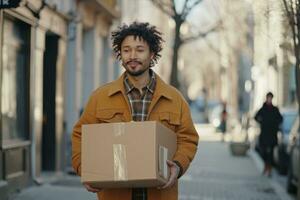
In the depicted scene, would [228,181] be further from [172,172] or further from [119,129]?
[119,129]

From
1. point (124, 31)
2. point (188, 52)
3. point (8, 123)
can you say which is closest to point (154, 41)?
point (124, 31)

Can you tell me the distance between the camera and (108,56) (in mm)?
21312

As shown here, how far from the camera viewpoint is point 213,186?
1327 cm

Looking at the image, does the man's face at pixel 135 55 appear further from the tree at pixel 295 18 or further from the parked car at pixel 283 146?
the parked car at pixel 283 146

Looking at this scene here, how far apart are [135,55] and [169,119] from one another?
443 mm

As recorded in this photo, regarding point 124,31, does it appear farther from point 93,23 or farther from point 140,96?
point 93,23

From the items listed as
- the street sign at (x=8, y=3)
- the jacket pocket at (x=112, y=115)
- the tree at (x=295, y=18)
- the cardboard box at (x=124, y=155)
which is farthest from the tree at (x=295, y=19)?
the cardboard box at (x=124, y=155)

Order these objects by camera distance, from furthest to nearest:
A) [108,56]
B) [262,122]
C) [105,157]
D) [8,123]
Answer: [108,56] → [262,122] → [8,123] → [105,157]

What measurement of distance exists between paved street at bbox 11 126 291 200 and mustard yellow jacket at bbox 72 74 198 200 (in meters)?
6.26

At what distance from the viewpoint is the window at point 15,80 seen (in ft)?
35.8

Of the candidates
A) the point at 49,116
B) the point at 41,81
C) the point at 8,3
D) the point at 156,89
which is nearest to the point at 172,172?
the point at 156,89

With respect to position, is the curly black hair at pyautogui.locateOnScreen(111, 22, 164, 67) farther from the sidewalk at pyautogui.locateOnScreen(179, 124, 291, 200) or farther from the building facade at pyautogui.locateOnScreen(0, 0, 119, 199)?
the sidewalk at pyautogui.locateOnScreen(179, 124, 291, 200)

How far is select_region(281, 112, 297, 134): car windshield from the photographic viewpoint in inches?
679

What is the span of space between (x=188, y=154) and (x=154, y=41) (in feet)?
2.44
